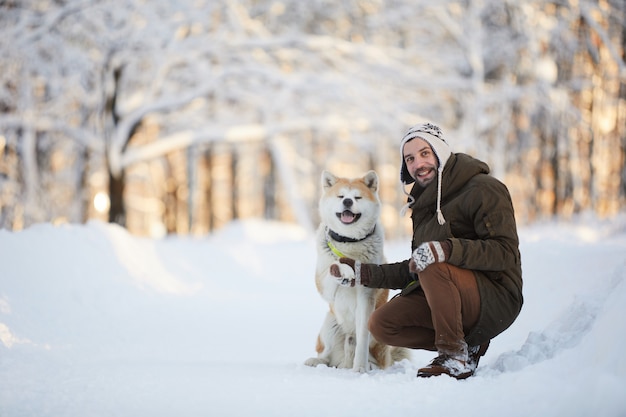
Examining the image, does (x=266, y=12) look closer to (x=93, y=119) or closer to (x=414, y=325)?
(x=93, y=119)

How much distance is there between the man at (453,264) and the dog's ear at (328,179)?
972 mm

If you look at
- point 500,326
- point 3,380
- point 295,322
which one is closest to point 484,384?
point 500,326

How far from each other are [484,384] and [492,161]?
1421 centimetres

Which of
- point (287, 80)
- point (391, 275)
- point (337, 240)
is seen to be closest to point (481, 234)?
point (391, 275)

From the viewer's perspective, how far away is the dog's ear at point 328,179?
459 cm

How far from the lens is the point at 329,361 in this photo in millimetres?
4402

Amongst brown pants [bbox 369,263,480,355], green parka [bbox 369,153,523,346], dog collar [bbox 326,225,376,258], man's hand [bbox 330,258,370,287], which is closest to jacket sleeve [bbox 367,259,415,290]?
man's hand [bbox 330,258,370,287]

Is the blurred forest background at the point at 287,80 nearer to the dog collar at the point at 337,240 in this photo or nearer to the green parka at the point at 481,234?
the dog collar at the point at 337,240

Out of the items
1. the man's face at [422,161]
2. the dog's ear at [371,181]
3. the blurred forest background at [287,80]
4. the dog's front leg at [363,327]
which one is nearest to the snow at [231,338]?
the dog's front leg at [363,327]

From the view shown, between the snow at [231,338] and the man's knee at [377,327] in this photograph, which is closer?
the snow at [231,338]

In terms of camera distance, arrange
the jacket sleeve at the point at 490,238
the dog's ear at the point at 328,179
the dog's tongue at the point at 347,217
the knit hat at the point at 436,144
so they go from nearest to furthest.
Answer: the jacket sleeve at the point at 490,238, the knit hat at the point at 436,144, the dog's tongue at the point at 347,217, the dog's ear at the point at 328,179

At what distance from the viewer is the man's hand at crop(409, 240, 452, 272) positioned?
127 inches

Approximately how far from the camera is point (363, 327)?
13.3ft

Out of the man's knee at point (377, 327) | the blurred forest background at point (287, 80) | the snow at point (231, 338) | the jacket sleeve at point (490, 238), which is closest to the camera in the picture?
the snow at point (231, 338)
